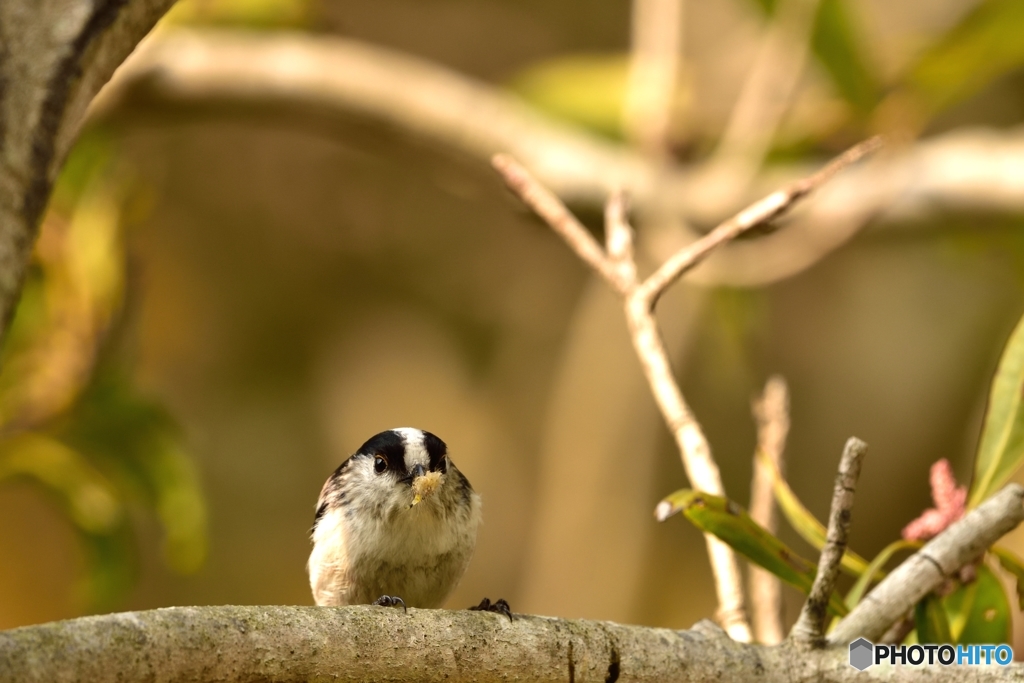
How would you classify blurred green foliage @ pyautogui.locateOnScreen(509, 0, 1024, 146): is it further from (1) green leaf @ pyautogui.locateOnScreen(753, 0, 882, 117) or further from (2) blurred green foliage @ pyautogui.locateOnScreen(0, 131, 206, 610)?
(2) blurred green foliage @ pyautogui.locateOnScreen(0, 131, 206, 610)

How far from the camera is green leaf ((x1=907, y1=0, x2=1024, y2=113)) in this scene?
3049 mm

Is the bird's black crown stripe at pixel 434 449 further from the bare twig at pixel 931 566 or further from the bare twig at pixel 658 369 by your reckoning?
the bare twig at pixel 931 566

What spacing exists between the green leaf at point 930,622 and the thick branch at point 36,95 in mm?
1194

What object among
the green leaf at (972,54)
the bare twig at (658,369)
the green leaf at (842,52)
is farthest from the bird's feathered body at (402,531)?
the green leaf at (972,54)

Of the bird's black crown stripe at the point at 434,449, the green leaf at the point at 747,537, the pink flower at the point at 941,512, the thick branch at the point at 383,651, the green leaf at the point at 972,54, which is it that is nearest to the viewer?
the thick branch at the point at 383,651

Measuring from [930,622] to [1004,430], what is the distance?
0.38 meters

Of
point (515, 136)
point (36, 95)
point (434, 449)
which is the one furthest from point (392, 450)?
point (515, 136)

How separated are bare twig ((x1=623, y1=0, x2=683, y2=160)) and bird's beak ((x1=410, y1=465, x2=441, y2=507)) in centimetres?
177

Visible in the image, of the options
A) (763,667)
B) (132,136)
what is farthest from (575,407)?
(763,667)

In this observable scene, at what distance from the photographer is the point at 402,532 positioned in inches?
76.2

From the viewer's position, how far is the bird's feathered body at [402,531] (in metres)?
1.93

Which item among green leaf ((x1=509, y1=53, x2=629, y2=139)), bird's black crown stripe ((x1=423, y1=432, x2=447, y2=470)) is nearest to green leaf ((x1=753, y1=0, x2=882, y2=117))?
green leaf ((x1=509, y1=53, x2=629, y2=139))

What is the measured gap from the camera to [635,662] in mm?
1270

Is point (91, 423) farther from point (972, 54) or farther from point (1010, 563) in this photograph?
point (972, 54)
